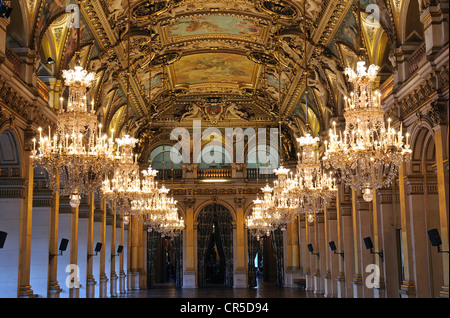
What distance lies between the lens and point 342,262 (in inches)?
776

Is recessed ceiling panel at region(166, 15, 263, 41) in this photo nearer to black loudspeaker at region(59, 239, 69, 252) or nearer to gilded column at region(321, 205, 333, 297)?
gilded column at region(321, 205, 333, 297)

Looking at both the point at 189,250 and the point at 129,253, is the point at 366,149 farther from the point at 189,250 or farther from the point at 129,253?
the point at 129,253

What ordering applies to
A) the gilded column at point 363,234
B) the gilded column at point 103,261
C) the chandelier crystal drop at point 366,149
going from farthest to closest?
the gilded column at point 103,261 → the gilded column at point 363,234 → the chandelier crystal drop at point 366,149

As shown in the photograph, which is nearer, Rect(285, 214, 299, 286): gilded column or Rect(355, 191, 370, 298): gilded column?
Rect(355, 191, 370, 298): gilded column

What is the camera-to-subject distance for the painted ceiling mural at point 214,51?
1502 centimetres

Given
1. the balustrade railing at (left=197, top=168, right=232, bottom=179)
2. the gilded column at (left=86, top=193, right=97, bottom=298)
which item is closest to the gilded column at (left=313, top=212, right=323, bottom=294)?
the balustrade railing at (left=197, top=168, right=232, bottom=179)

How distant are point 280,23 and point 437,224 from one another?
7925mm

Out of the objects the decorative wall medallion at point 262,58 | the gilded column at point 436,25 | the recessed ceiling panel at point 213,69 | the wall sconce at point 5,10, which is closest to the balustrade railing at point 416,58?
the gilded column at point 436,25

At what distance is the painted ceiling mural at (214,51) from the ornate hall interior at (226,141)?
7 centimetres

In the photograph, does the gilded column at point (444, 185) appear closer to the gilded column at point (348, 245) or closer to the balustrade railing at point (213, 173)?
the gilded column at point (348, 245)

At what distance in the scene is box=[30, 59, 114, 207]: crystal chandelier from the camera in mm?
9477

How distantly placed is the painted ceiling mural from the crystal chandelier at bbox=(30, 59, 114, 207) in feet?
12.1

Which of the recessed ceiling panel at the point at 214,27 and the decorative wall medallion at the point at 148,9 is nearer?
the decorative wall medallion at the point at 148,9

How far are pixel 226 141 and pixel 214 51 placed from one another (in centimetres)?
847
